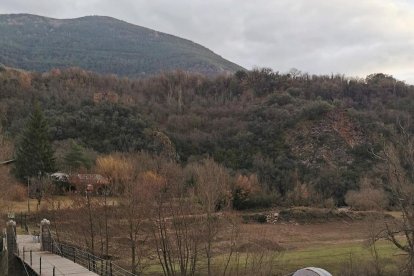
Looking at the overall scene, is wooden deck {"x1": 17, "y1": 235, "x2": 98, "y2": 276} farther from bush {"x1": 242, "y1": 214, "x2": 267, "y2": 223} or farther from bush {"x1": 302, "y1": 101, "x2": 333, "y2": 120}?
bush {"x1": 302, "y1": 101, "x2": 333, "y2": 120}

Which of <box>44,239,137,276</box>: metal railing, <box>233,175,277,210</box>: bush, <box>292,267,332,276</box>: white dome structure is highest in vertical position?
<box>292,267,332,276</box>: white dome structure

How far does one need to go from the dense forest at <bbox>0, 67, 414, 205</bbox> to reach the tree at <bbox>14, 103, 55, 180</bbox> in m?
9.12

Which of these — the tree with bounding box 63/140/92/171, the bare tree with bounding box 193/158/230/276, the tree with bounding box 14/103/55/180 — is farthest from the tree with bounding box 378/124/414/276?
the tree with bounding box 14/103/55/180

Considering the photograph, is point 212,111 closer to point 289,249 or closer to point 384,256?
point 289,249

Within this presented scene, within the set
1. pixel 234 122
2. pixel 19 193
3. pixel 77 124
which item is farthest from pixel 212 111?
pixel 19 193

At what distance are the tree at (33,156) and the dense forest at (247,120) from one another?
9116mm

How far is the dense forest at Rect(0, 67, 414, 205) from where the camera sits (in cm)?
9161

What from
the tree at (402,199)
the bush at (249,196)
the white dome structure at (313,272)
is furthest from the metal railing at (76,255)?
the bush at (249,196)

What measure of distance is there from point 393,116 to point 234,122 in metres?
35.4

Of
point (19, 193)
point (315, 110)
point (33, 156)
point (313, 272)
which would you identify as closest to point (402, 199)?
point (313, 272)

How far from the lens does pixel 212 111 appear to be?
5285 inches

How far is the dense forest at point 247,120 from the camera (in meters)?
91.6

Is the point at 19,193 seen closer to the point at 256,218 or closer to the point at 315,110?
the point at 256,218

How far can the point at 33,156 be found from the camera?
6675 centimetres
